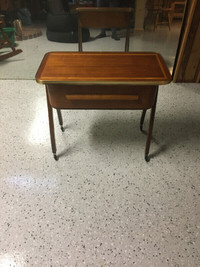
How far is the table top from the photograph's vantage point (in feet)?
3.43

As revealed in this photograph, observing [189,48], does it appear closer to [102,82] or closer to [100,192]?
[102,82]

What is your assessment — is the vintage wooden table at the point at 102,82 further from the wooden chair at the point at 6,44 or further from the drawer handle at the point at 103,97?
the wooden chair at the point at 6,44

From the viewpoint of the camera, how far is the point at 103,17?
6.13 feet

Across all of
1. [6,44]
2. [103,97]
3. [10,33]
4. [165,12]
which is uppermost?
[165,12]

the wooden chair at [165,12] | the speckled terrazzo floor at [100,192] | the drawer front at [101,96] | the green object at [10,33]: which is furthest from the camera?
the green object at [10,33]

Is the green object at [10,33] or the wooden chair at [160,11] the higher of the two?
the wooden chair at [160,11]

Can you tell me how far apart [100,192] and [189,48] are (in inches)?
66.6

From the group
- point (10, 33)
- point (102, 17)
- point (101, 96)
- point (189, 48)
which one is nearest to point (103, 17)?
point (102, 17)

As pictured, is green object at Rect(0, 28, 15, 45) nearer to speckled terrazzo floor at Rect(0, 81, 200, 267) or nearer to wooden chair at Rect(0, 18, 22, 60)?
wooden chair at Rect(0, 18, 22, 60)

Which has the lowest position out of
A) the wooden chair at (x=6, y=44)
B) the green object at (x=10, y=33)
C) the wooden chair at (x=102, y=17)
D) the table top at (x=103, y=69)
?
the wooden chair at (x=6, y=44)

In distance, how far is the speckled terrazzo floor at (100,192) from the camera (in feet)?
3.22

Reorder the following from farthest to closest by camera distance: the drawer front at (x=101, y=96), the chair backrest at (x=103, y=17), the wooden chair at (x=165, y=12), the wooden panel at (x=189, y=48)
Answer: the wooden chair at (x=165, y=12) < the wooden panel at (x=189, y=48) < the chair backrest at (x=103, y=17) < the drawer front at (x=101, y=96)

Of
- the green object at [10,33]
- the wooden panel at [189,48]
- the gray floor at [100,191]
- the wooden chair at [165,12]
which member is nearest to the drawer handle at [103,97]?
the gray floor at [100,191]

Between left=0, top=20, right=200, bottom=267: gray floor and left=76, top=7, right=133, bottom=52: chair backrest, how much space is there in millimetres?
749
